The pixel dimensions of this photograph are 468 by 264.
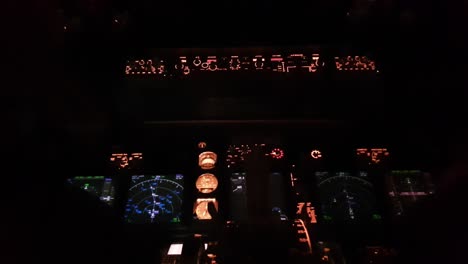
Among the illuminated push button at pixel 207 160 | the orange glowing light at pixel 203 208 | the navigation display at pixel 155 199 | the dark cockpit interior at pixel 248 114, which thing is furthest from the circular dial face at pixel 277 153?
the navigation display at pixel 155 199

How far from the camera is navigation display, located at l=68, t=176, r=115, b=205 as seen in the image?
2803 millimetres

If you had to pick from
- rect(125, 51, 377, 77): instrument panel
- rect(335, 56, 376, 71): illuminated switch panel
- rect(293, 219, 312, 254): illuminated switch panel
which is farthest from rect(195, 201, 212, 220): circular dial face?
rect(335, 56, 376, 71): illuminated switch panel

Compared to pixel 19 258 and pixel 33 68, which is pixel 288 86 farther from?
pixel 19 258

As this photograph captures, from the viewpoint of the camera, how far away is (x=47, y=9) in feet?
8.17

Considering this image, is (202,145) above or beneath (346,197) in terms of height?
above

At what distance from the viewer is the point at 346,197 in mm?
2771

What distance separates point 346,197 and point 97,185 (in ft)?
5.64

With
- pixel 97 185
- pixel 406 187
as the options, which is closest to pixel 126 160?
pixel 97 185

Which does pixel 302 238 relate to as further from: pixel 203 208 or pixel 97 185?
pixel 97 185

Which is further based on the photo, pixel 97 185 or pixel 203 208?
pixel 97 185

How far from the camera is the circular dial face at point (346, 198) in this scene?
8.77 ft

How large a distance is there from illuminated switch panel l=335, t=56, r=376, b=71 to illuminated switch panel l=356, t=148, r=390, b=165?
59 cm

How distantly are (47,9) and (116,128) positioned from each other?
931mm

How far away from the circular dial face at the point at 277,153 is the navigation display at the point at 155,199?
667 millimetres
